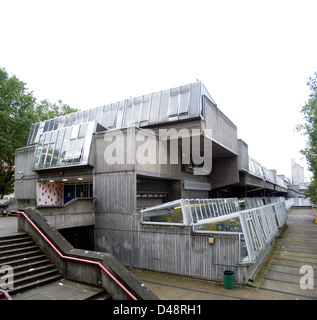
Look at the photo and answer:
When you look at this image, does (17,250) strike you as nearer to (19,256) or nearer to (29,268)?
(19,256)

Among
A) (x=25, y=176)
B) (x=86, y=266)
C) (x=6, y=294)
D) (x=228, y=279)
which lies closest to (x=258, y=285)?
(x=228, y=279)

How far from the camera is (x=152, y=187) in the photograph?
58.9ft

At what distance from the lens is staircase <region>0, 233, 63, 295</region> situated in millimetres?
7492

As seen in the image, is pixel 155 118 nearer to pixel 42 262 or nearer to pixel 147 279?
pixel 147 279

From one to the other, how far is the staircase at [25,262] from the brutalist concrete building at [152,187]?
2849mm

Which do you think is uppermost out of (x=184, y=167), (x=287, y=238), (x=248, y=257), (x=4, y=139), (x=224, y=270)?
(x=4, y=139)

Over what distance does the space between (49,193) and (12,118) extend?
12153 mm

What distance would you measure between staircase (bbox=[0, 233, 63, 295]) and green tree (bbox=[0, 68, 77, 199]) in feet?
65.2

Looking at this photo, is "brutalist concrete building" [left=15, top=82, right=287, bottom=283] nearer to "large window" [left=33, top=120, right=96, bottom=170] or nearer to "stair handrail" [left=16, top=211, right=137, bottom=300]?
"large window" [left=33, top=120, right=96, bottom=170]

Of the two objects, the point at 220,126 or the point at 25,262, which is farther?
the point at 220,126

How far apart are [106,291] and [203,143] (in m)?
12.6
